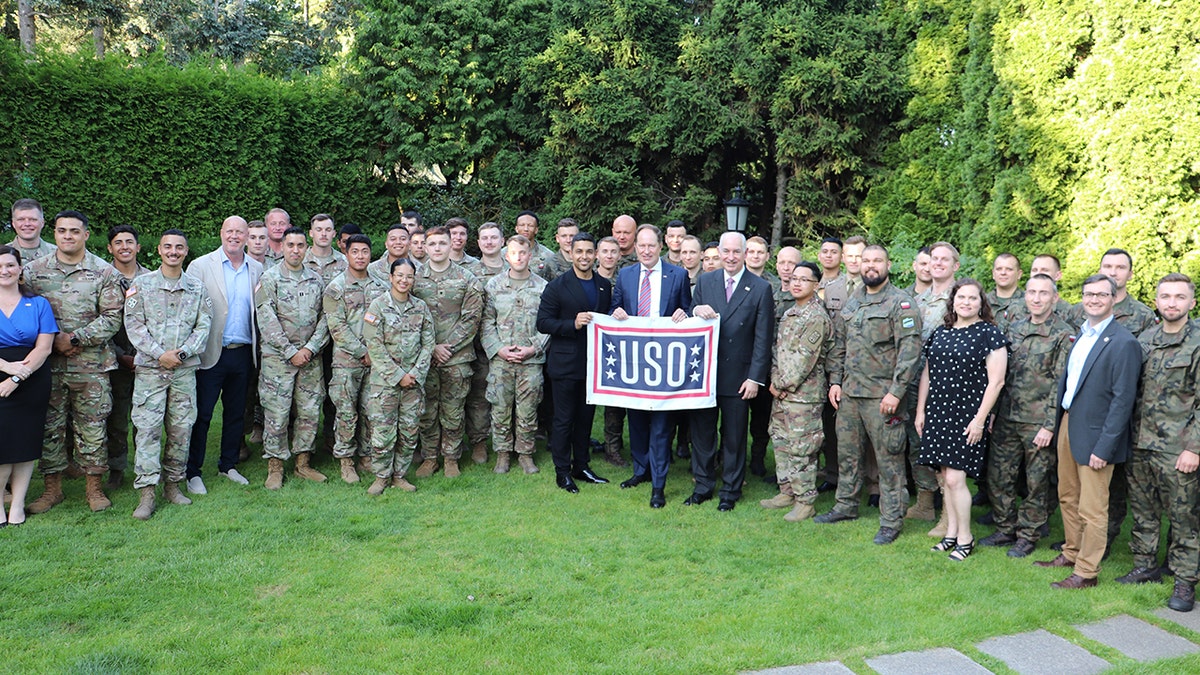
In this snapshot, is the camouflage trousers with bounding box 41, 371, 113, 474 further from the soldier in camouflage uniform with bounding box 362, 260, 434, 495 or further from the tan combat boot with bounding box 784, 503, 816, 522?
the tan combat boot with bounding box 784, 503, 816, 522

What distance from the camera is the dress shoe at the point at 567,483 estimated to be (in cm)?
712

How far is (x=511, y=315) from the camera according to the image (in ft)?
24.5

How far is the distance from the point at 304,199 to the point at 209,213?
5.81 ft

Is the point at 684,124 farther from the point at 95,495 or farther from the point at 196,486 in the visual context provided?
the point at 95,495

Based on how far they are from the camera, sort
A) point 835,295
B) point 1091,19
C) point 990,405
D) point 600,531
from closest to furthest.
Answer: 1. point 990,405
2. point 600,531
3. point 835,295
4. point 1091,19

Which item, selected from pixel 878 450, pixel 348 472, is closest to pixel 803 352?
pixel 878 450

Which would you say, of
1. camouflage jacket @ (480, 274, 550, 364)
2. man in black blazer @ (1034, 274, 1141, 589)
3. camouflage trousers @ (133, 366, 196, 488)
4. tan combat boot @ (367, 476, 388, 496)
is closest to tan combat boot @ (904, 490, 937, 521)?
man in black blazer @ (1034, 274, 1141, 589)

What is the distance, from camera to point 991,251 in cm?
1029

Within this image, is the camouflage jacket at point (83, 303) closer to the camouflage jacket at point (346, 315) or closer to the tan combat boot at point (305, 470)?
the camouflage jacket at point (346, 315)

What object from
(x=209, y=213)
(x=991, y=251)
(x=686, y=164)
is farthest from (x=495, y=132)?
(x=991, y=251)

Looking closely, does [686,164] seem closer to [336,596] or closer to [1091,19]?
[1091,19]

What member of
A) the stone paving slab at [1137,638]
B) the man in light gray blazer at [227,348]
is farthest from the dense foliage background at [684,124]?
the man in light gray blazer at [227,348]

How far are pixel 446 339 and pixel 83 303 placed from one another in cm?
268

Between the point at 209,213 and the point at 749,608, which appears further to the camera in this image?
the point at 209,213
